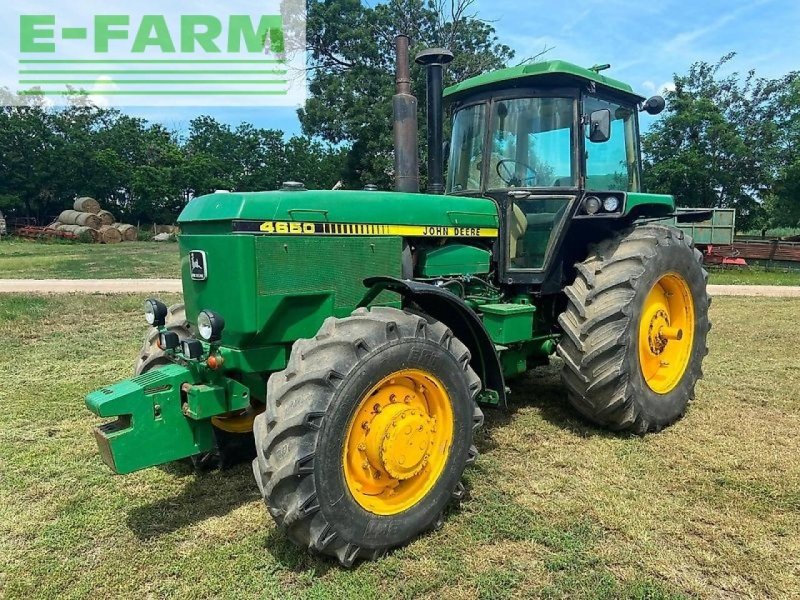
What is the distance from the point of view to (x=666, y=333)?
4.57 meters

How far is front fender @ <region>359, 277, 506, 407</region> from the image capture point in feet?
11.0

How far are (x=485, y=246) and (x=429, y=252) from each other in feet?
2.01

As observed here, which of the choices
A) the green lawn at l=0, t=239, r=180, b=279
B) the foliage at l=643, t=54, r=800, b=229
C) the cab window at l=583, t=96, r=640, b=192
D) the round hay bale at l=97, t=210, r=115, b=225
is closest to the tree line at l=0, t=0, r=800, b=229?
the foliage at l=643, t=54, r=800, b=229

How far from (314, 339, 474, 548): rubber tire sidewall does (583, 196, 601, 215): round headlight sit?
198 centimetres

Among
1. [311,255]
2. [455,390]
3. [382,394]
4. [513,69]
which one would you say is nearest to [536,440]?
[455,390]

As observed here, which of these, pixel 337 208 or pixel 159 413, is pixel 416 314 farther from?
pixel 159 413

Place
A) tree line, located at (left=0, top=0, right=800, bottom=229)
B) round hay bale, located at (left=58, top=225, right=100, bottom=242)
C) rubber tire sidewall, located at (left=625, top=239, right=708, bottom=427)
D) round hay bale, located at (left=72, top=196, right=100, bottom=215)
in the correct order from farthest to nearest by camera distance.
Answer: round hay bale, located at (left=72, top=196, right=100, bottom=215) < round hay bale, located at (left=58, top=225, right=100, bottom=242) < tree line, located at (left=0, top=0, right=800, bottom=229) < rubber tire sidewall, located at (left=625, top=239, right=708, bottom=427)

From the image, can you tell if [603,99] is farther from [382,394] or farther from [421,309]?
[382,394]

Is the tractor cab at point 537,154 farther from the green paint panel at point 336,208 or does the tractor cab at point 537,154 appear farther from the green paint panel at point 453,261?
the green paint panel at point 336,208

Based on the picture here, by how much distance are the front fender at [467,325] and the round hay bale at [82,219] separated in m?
34.1

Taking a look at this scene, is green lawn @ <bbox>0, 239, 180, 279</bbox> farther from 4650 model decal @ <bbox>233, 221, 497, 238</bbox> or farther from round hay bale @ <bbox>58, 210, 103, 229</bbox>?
4650 model decal @ <bbox>233, 221, 497, 238</bbox>

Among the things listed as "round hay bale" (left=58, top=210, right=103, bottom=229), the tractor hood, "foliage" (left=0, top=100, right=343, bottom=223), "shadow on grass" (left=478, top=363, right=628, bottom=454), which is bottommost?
"shadow on grass" (left=478, top=363, right=628, bottom=454)

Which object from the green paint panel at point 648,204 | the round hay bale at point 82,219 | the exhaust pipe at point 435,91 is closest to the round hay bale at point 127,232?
the round hay bale at point 82,219

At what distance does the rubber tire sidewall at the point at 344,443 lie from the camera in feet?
8.61
